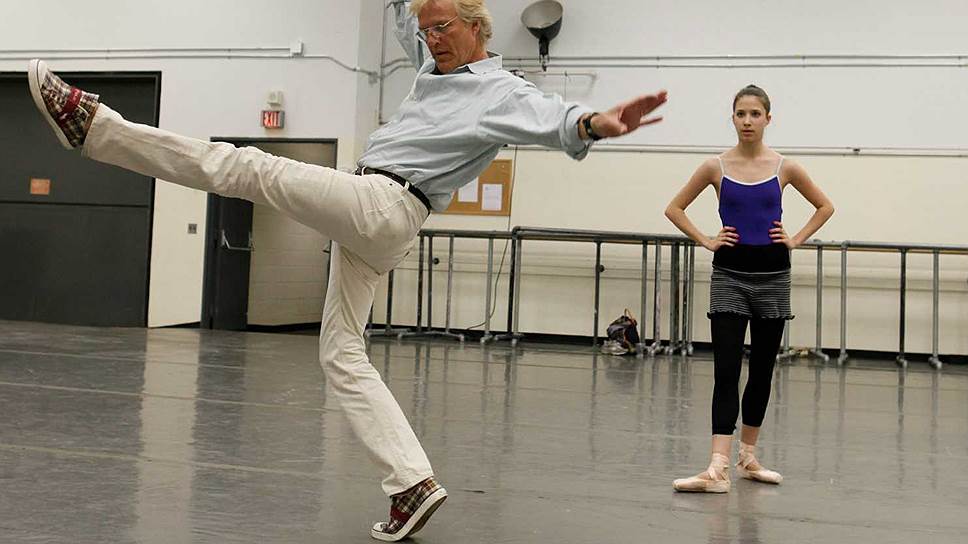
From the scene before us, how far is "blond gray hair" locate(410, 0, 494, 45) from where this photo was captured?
2857 millimetres

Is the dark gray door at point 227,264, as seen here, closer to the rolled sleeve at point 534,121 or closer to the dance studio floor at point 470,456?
the dance studio floor at point 470,456

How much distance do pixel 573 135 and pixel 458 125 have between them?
40 centimetres

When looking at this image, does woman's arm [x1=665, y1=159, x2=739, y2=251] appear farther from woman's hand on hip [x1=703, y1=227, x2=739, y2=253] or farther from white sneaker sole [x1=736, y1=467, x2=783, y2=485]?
white sneaker sole [x1=736, y1=467, x2=783, y2=485]

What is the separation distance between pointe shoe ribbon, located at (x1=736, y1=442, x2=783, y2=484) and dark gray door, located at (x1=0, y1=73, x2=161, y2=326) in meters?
8.90

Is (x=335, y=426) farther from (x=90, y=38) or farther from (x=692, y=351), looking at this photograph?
(x=90, y=38)

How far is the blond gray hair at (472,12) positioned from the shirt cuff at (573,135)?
20.2 inches

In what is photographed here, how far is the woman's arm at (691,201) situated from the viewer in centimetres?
380

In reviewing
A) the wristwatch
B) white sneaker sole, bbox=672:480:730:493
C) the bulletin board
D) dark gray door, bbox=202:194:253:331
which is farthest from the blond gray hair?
dark gray door, bbox=202:194:253:331

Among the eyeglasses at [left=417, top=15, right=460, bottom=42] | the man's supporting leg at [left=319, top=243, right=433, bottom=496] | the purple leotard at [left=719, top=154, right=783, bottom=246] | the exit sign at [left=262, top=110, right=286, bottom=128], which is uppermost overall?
the exit sign at [left=262, top=110, right=286, bottom=128]

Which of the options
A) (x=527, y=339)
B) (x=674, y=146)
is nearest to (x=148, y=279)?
(x=527, y=339)

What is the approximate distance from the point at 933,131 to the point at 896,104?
0.44 m

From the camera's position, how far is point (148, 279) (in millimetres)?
11445

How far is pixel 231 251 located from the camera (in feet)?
37.8

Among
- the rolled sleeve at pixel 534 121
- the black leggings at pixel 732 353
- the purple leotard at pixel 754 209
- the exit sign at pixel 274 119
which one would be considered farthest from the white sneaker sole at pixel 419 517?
the exit sign at pixel 274 119
